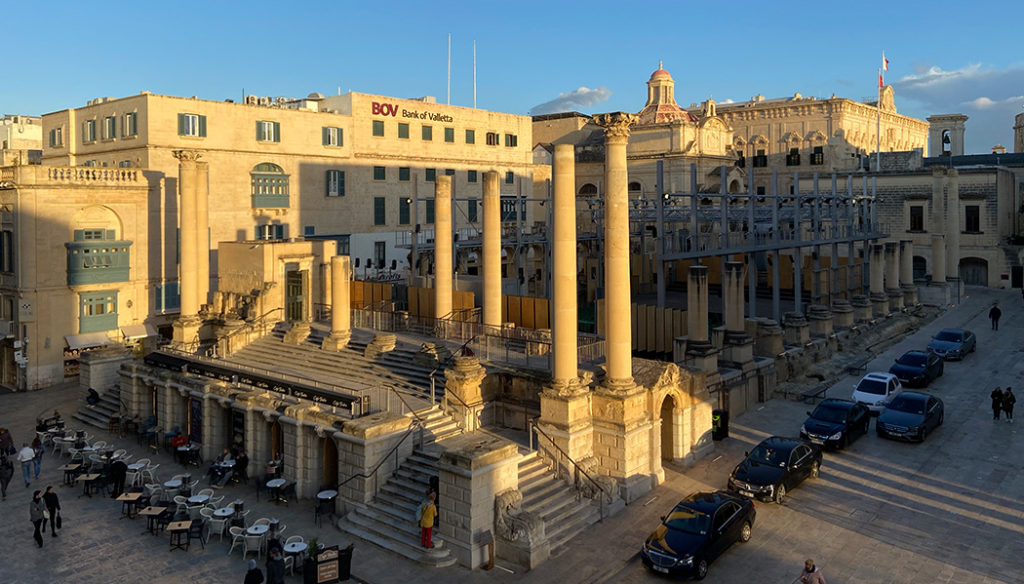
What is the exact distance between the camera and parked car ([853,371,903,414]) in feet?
93.5

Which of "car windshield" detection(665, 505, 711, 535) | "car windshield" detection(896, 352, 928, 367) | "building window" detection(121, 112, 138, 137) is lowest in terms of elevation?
"car windshield" detection(665, 505, 711, 535)

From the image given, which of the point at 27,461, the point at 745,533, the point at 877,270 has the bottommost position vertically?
the point at 745,533

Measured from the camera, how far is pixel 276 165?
157 feet

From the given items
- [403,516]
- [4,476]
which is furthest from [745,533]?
[4,476]

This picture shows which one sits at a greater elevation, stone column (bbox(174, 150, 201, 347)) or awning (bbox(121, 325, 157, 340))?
A: stone column (bbox(174, 150, 201, 347))

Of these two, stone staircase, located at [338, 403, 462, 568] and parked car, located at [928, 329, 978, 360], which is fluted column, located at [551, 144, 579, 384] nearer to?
stone staircase, located at [338, 403, 462, 568]

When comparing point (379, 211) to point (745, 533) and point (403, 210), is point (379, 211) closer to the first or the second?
point (403, 210)

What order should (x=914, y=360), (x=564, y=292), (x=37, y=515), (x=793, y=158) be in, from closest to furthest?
1. (x=37, y=515)
2. (x=564, y=292)
3. (x=914, y=360)
4. (x=793, y=158)

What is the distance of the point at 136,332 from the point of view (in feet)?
129

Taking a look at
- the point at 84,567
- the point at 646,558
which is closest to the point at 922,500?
the point at 646,558

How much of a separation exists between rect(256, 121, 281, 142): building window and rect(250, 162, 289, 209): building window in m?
1.51

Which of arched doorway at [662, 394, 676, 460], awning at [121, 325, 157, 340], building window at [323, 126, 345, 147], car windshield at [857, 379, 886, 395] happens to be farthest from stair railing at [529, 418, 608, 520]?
building window at [323, 126, 345, 147]

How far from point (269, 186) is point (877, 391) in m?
35.1

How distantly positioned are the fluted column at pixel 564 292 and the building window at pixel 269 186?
29.7 metres
